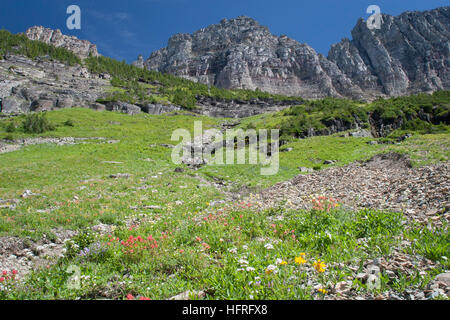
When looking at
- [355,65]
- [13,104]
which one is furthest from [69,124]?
[355,65]

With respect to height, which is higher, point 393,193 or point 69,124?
point 69,124

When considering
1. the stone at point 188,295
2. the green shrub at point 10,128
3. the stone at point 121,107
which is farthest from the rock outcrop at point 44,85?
the stone at point 188,295

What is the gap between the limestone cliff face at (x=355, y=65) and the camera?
165375 millimetres

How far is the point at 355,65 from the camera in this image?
186m

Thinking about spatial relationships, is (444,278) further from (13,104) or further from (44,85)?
(44,85)

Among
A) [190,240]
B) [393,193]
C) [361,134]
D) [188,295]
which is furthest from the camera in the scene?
[361,134]

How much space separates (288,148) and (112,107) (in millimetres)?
62696

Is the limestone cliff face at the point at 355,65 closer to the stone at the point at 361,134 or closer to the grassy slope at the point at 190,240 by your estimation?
the stone at the point at 361,134

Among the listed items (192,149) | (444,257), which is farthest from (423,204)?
(192,149)

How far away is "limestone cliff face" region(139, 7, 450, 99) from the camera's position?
543 ft

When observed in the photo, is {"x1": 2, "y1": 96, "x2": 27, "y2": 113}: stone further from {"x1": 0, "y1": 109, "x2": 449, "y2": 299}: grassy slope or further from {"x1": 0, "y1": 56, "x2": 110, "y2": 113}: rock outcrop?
{"x1": 0, "y1": 109, "x2": 449, "y2": 299}: grassy slope
